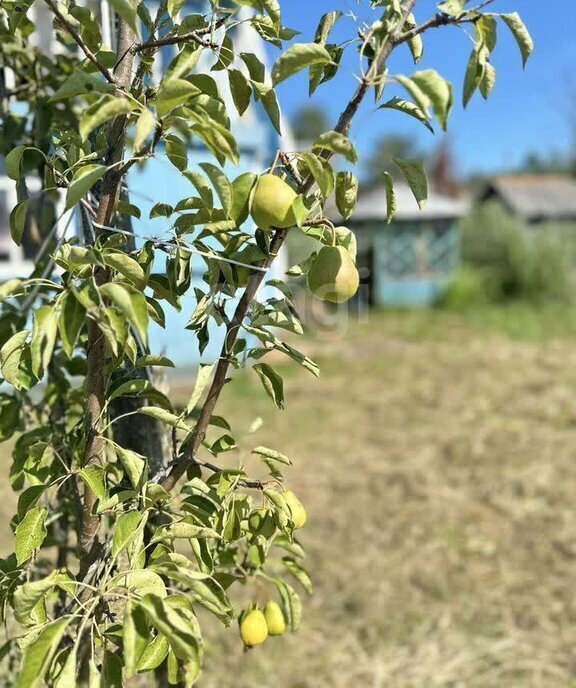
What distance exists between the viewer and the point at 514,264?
8812 mm

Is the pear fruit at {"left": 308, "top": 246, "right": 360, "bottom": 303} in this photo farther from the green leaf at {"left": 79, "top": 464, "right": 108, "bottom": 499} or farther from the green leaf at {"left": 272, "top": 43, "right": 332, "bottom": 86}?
the green leaf at {"left": 79, "top": 464, "right": 108, "bottom": 499}

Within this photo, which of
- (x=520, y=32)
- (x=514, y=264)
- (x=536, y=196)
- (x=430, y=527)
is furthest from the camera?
(x=536, y=196)

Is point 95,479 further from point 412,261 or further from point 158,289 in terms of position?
point 412,261

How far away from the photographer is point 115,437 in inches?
38.3

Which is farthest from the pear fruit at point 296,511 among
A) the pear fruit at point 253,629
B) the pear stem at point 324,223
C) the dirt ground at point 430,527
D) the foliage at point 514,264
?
the foliage at point 514,264

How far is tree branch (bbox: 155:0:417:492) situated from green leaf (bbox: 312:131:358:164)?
0.05m

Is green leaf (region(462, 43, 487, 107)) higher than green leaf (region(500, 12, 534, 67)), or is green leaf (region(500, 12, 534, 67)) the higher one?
green leaf (region(500, 12, 534, 67))

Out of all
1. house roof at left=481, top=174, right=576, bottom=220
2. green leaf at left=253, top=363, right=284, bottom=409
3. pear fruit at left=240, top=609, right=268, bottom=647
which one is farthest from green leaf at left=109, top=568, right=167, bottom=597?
house roof at left=481, top=174, right=576, bottom=220

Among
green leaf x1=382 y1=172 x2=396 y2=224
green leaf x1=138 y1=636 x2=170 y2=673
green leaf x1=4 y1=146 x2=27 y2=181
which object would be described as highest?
green leaf x1=4 y1=146 x2=27 y2=181

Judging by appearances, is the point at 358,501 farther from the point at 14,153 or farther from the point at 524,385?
the point at 14,153

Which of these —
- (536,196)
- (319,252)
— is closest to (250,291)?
(319,252)

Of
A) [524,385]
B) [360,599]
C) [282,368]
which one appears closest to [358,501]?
[360,599]

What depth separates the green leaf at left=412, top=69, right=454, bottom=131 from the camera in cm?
50

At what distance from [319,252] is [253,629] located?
1.77ft
